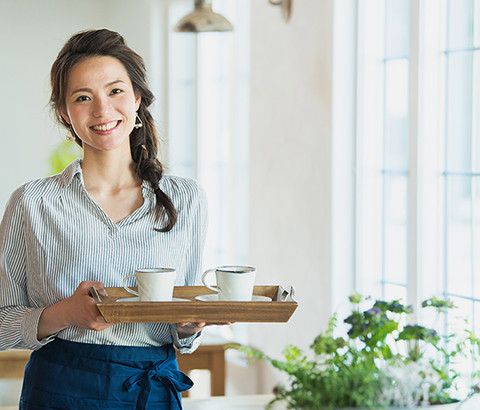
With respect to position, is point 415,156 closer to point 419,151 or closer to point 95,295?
point 419,151

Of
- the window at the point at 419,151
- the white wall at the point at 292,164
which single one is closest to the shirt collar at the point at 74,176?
the window at the point at 419,151

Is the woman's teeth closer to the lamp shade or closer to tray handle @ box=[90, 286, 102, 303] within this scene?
tray handle @ box=[90, 286, 102, 303]

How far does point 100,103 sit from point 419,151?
4.71 ft

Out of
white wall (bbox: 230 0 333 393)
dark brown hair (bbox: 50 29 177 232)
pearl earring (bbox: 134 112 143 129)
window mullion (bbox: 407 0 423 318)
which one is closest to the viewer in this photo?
dark brown hair (bbox: 50 29 177 232)

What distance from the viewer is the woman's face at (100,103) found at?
5.40ft

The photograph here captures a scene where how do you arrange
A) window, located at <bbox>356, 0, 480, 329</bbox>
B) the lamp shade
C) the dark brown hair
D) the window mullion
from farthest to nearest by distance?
the lamp shade
the window mullion
window, located at <bbox>356, 0, 480, 329</bbox>
the dark brown hair

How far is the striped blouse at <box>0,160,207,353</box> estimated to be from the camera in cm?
164

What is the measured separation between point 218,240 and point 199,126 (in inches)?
32.1

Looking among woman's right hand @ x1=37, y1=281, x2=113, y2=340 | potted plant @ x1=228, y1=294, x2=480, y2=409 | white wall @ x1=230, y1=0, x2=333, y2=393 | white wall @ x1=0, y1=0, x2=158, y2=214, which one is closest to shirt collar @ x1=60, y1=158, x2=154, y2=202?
woman's right hand @ x1=37, y1=281, x2=113, y2=340

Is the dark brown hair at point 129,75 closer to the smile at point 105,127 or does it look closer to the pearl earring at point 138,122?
the pearl earring at point 138,122

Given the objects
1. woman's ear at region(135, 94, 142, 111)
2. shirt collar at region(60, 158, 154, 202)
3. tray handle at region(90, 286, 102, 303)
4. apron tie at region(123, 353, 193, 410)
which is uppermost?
woman's ear at region(135, 94, 142, 111)

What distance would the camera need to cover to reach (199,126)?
5266mm

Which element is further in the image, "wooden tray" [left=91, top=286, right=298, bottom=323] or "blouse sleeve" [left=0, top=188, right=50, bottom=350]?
"blouse sleeve" [left=0, top=188, right=50, bottom=350]

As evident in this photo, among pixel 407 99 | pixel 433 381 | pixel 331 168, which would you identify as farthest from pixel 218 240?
pixel 433 381
